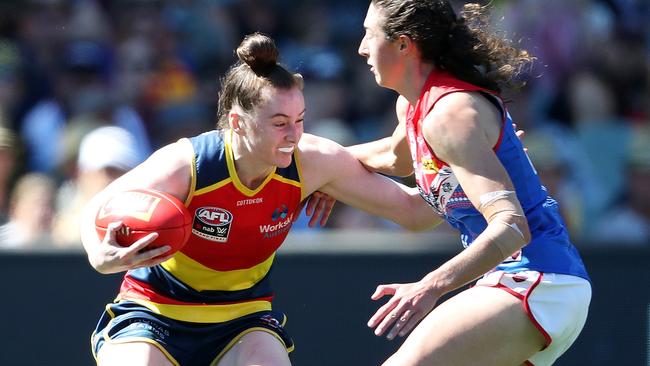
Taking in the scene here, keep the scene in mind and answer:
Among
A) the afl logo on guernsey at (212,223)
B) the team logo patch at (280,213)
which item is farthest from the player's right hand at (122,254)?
the team logo patch at (280,213)

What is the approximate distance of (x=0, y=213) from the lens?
247 inches

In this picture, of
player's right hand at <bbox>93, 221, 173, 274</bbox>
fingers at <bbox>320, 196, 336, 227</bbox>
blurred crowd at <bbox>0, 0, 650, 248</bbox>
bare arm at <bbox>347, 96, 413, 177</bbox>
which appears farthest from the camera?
blurred crowd at <bbox>0, 0, 650, 248</bbox>

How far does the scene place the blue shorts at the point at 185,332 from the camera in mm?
4031

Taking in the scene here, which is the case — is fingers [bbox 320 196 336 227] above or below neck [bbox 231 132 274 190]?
below

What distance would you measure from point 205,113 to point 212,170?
335 centimetres

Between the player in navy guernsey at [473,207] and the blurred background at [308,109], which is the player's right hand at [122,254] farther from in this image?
the blurred background at [308,109]

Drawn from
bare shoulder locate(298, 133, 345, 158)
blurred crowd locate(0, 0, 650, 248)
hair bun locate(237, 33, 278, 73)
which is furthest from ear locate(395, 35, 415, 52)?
blurred crowd locate(0, 0, 650, 248)

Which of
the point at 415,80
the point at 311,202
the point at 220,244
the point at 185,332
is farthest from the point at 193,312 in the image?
the point at 415,80

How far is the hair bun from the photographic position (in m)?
3.88

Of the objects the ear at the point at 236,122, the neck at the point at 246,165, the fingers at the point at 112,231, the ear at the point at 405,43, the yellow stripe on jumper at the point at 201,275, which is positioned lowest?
the yellow stripe on jumper at the point at 201,275

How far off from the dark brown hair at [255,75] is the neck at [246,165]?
0.14m

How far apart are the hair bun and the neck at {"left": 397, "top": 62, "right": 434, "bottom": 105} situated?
0.50 m

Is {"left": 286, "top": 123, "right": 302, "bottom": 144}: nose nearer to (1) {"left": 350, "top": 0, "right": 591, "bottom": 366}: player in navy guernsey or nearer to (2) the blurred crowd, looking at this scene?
(1) {"left": 350, "top": 0, "right": 591, "bottom": 366}: player in navy guernsey

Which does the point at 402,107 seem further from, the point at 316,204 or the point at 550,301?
the point at 550,301
